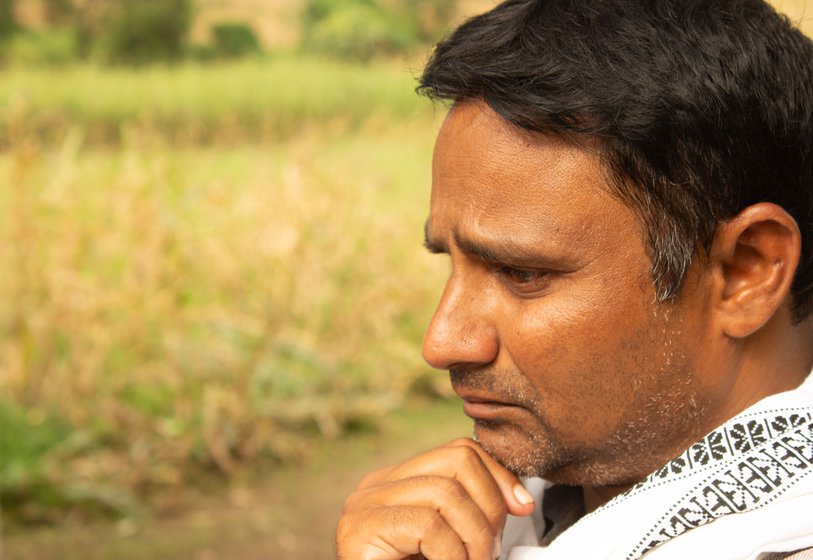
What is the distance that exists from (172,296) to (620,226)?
149 inches

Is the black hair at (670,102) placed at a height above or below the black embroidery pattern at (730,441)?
above

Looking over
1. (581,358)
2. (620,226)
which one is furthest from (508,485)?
(620,226)

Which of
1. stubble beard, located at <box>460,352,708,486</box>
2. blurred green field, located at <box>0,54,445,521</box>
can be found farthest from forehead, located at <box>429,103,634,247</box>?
blurred green field, located at <box>0,54,445,521</box>

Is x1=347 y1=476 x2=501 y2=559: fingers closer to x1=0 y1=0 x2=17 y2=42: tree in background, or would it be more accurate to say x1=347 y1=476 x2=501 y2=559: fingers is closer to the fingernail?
the fingernail

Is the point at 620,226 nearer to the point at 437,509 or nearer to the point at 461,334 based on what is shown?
the point at 461,334

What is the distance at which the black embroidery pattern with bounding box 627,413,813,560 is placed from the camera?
1.61 metres

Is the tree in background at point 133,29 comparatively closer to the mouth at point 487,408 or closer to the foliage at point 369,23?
the foliage at point 369,23

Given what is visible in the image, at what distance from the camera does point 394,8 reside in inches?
286

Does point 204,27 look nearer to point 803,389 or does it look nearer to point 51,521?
point 51,521

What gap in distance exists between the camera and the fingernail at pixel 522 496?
1.84m

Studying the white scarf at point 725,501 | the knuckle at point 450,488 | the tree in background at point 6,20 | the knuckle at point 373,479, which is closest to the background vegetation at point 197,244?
the tree in background at point 6,20

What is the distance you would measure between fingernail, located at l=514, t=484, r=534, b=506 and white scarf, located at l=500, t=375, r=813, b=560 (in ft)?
0.30

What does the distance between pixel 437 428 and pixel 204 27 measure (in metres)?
3.13

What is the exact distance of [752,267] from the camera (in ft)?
6.00
